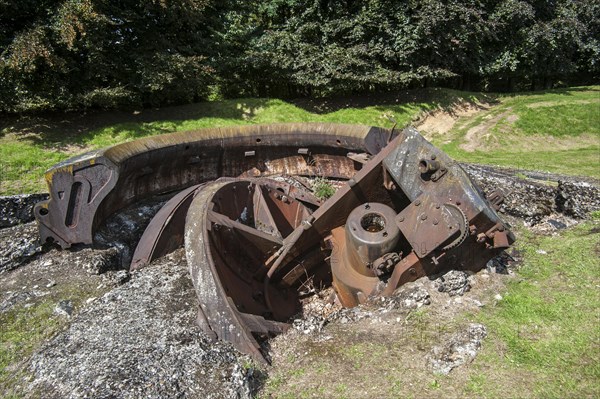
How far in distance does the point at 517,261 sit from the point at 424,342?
1.93m

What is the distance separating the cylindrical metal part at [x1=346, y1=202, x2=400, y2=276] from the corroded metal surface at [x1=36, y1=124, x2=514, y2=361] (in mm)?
11

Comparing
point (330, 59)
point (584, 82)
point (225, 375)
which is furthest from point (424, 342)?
point (584, 82)

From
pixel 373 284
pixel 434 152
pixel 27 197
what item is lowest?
pixel 373 284

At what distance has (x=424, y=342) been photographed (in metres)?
3.91

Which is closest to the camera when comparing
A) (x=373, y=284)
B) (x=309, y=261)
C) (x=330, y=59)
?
(x=373, y=284)

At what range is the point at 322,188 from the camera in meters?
6.78

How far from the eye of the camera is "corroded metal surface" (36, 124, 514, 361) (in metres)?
4.22

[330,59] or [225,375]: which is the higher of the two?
[330,59]

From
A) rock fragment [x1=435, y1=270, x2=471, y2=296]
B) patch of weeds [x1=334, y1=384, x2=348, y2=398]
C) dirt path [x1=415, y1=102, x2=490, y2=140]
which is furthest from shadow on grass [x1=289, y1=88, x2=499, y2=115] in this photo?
patch of weeds [x1=334, y1=384, x2=348, y2=398]

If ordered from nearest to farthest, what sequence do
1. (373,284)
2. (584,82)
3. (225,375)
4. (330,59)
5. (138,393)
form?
(138,393)
(225,375)
(373,284)
(330,59)
(584,82)

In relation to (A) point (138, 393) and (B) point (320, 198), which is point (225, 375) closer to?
(A) point (138, 393)

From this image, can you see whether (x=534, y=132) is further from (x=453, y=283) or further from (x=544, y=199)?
(x=453, y=283)

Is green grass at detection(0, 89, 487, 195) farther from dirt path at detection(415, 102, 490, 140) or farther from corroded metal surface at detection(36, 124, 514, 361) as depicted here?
corroded metal surface at detection(36, 124, 514, 361)

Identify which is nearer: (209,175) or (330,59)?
(209,175)
